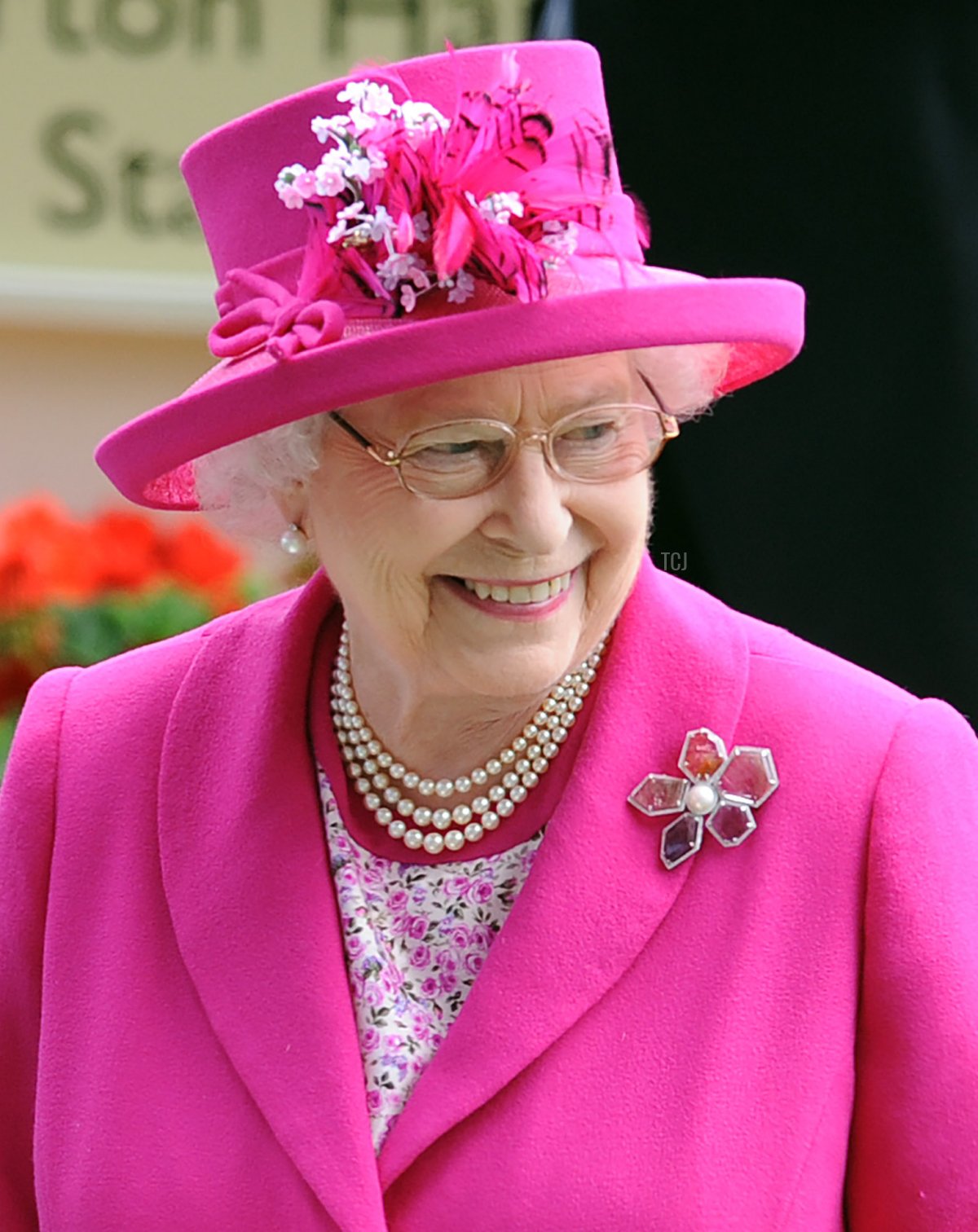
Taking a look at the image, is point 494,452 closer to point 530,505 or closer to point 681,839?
point 530,505

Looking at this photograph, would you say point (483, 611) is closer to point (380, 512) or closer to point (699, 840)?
point (380, 512)

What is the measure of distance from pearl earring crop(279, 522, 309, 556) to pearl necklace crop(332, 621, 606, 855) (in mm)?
213

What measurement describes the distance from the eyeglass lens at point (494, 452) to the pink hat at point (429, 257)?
4.1 inches

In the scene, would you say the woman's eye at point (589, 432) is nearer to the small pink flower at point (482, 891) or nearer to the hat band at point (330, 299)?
the hat band at point (330, 299)

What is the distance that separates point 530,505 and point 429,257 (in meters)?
0.23

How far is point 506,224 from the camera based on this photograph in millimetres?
1481

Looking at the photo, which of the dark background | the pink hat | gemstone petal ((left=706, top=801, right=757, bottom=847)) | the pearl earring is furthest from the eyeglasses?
the dark background

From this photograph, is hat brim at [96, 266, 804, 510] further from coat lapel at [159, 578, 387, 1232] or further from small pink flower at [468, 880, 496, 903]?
small pink flower at [468, 880, 496, 903]

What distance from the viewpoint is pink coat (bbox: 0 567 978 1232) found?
61.4 inches

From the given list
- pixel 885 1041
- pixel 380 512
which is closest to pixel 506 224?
pixel 380 512

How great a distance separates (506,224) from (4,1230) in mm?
1146

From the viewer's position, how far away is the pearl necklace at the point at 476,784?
1783 mm

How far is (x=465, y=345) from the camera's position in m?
1.46

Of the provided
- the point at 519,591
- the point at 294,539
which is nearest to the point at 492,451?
the point at 519,591
